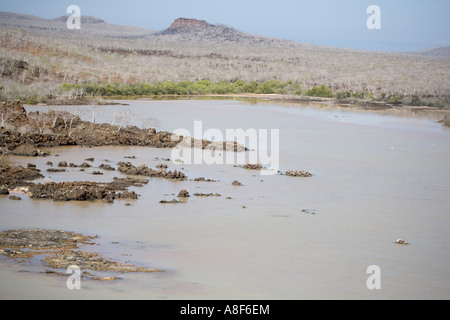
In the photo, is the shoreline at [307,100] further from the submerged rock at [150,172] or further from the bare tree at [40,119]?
the submerged rock at [150,172]

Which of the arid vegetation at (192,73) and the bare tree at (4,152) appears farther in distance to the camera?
the arid vegetation at (192,73)

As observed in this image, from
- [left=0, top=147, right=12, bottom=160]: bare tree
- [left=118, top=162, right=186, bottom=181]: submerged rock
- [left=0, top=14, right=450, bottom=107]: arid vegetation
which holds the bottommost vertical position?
[left=118, top=162, right=186, bottom=181]: submerged rock

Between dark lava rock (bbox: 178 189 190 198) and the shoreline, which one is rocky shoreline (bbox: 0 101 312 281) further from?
the shoreline

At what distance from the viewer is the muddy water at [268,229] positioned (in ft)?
29.2

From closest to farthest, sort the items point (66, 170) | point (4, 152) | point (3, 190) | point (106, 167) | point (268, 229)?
1. point (268, 229)
2. point (3, 190)
3. point (66, 170)
4. point (106, 167)
5. point (4, 152)

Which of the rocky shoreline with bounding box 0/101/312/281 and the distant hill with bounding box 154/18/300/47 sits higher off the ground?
the distant hill with bounding box 154/18/300/47

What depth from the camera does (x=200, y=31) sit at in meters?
133

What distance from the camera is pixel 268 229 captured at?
1234 cm

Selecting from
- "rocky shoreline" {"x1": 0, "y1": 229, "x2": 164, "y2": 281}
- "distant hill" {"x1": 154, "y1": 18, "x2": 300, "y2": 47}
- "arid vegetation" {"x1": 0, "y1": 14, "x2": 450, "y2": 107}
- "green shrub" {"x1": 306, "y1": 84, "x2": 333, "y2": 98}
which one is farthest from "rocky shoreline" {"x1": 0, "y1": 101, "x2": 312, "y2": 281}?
"distant hill" {"x1": 154, "y1": 18, "x2": 300, "y2": 47}

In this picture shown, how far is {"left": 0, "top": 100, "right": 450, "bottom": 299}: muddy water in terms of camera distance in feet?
29.2

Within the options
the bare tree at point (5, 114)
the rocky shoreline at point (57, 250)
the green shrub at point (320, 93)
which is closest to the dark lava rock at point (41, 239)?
the rocky shoreline at point (57, 250)

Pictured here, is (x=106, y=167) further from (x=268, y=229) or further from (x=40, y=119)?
(x=268, y=229)

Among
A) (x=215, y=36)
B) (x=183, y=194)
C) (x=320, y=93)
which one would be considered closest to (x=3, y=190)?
(x=183, y=194)

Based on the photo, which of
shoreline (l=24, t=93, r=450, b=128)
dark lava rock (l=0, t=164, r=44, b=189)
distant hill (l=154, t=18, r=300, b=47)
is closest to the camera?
dark lava rock (l=0, t=164, r=44, b=189)
